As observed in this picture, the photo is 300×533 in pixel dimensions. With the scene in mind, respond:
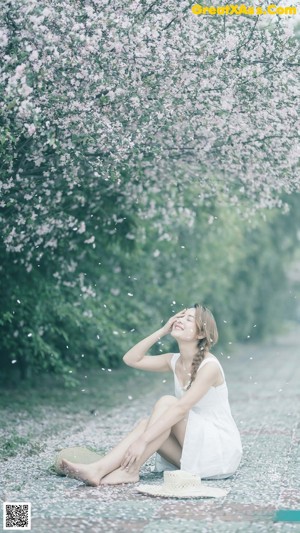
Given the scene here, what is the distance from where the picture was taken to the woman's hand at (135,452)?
6.95 metres

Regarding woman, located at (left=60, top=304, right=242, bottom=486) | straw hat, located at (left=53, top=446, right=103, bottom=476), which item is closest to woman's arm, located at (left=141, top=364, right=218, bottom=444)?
woman, located at (left=60, top=304, right=242, bottom=486)

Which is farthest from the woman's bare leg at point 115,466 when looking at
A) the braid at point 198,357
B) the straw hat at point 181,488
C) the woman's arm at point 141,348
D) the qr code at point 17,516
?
the qr code at point 17,516

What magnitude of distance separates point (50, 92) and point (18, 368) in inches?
356

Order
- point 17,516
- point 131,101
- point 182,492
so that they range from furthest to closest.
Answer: point 131,101 < point 182,492 < point 17,516

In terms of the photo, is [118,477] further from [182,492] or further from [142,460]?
[182,492]

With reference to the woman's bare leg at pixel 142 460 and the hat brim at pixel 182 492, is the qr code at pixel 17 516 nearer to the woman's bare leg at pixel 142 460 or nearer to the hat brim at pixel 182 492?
the hat brim at pixel 182 492

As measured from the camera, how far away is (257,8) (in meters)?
9.29

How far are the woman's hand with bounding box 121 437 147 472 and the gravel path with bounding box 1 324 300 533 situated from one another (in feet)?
0.62

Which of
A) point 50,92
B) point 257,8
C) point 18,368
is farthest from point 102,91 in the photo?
point 18,368

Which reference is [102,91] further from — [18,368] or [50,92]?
[18,368]

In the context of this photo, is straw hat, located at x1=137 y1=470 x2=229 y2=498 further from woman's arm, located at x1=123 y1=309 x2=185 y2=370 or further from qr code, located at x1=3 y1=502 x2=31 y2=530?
woman's arm, located at x1=123 y1=309 x2=185 y2=370

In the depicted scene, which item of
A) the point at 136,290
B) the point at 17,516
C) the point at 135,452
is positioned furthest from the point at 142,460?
the point at 136,290

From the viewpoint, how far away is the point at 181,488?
6691 mm

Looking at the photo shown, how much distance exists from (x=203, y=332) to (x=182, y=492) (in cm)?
130
